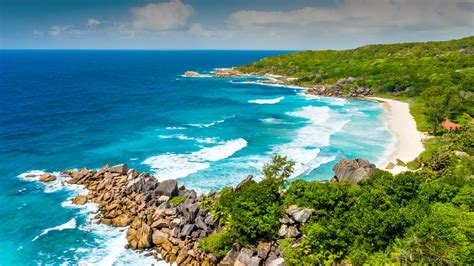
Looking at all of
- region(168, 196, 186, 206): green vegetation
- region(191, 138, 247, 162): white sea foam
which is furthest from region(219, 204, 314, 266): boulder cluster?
region(191, 138, 247, 162): white sea foam

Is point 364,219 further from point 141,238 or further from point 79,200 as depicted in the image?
point 79,200

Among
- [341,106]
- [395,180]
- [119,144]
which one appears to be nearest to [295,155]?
[395,180]

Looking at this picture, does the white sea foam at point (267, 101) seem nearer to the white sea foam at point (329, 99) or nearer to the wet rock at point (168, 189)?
the white sea foam at point (329, 99)

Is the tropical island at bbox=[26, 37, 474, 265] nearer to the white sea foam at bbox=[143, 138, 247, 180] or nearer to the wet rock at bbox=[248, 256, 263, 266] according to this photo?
the wet rock at bbox=[248, 256, 263, 266]

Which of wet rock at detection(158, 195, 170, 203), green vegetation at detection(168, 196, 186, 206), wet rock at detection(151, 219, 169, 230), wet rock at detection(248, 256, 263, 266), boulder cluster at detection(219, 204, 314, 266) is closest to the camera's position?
wet rock at detection(248, 256, 263, 266)

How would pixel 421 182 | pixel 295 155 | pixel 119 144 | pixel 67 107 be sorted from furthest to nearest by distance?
pixel 67 107, pixel 119 144, pixel 295 155, pixel 421 182

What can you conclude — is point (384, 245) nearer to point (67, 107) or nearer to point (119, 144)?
point (119, 144)
